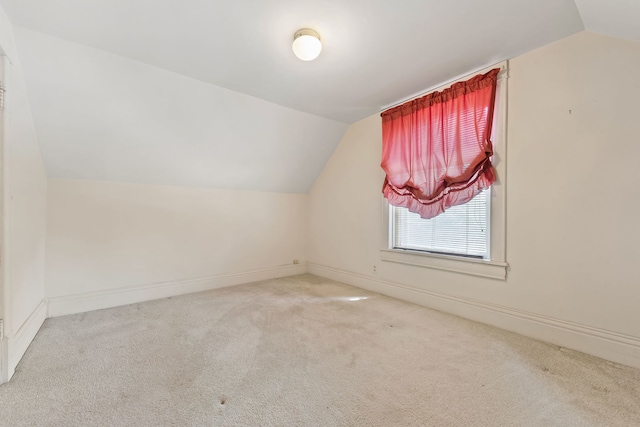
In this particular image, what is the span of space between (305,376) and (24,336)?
6.87ft

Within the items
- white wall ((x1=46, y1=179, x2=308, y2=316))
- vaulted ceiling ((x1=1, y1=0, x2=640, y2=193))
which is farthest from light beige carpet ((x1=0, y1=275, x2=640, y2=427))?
vaulted ceiling ((x1=1, y1=0, x2=640, y2=193))

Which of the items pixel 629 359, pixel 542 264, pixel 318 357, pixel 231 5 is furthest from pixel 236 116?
pixel 629 359

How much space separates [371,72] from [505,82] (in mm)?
1148

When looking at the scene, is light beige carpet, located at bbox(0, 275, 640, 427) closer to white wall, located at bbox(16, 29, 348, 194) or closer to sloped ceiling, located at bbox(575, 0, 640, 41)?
white wall, located at bbox(16, 29, 348, 194)

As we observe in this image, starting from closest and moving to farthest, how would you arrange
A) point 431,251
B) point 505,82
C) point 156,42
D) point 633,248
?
point 633,248 < point 156,42 < point 505,82 < point 431,251

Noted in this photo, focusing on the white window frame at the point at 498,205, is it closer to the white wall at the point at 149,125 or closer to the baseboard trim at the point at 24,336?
the white wall at the point at 149,125

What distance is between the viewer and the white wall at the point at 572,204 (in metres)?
1.73

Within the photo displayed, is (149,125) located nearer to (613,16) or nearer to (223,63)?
(223,63)

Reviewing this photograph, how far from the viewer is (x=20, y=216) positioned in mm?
1844

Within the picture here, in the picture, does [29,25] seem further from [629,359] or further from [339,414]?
[629,359]

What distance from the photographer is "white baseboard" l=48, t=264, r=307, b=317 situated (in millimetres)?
2572

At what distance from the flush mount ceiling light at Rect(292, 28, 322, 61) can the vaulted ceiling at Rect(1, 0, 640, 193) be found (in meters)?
0.05

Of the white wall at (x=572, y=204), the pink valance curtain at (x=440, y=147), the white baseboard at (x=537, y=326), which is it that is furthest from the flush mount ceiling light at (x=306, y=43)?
the white baseboard at (x=537, y=326)

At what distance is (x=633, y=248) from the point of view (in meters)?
1.71
